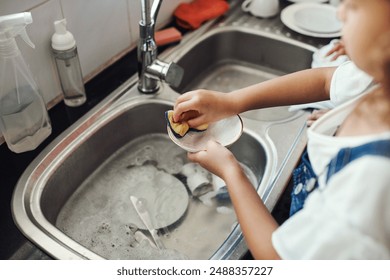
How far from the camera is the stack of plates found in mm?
1183

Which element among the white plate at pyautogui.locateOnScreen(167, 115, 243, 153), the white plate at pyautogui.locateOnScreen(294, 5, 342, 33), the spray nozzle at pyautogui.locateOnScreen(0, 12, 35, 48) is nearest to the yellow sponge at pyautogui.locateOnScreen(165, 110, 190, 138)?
the white plate at pyautogui.locateOnScreen(167, 115, 243, 153)

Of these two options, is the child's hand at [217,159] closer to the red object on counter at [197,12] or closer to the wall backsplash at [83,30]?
the wall backsplash at [83,30]

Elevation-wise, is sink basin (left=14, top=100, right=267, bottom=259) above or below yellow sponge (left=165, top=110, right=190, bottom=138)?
below

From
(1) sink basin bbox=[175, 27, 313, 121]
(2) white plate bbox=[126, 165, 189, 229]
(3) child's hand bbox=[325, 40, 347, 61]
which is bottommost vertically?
(2) white plate bbox=[126, 165, 189, 229]

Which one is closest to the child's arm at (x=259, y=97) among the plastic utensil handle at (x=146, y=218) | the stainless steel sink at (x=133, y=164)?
the stainless steel sink at (x=133, y=164)

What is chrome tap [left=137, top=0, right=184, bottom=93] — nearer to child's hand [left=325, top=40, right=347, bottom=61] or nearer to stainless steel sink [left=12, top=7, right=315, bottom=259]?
stainless steel sink [left=12, top=7, right=315, bottom=259]

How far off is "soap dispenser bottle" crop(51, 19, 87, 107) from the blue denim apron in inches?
20.9

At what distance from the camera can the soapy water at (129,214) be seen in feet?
2.67

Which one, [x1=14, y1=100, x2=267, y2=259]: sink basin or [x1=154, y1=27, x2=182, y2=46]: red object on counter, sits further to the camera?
[x1=154, y1=27, x2=182, y2=46]: red object on counter

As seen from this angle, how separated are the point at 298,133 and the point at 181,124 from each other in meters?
0.29

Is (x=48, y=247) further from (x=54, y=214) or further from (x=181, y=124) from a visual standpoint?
(x=181, y=124)

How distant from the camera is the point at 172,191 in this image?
0.94 meters

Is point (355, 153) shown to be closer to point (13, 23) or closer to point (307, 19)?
point (13, 23)
